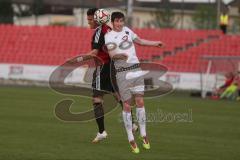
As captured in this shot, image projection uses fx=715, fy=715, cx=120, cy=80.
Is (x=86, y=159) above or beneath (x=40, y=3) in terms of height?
above

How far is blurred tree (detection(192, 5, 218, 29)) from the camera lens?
161ft

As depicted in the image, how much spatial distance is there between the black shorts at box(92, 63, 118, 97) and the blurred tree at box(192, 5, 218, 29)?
34.4m

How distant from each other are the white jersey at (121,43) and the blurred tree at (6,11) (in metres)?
37.2

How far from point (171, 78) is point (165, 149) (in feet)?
77.3

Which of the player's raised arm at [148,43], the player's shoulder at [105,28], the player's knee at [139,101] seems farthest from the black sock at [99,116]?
the player's raised arm at [148,43]

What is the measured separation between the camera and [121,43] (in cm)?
1203

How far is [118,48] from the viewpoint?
39.4ft

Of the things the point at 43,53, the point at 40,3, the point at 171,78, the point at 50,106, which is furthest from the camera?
the point at 40,3

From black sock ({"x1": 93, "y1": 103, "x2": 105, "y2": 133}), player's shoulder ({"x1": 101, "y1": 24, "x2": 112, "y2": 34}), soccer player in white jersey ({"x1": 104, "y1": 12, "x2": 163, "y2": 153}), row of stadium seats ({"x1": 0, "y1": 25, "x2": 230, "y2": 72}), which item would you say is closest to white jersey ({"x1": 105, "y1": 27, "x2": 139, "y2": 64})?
soccer player in white jersey ({"x1": 104, "y1": 12, "x2": 163, "y2": 153})

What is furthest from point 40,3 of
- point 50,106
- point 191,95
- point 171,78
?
point 50,106

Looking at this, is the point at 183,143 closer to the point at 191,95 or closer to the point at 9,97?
the point at 9,97

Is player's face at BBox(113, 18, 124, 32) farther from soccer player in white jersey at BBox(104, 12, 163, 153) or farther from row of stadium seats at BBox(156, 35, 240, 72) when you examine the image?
row of stadium seats at BBox(156, 35, 240, 72)

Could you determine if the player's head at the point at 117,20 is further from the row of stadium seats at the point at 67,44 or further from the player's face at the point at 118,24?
the row of stadium seats at the point at 67,44

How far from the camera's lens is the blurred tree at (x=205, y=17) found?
49.2 meters
